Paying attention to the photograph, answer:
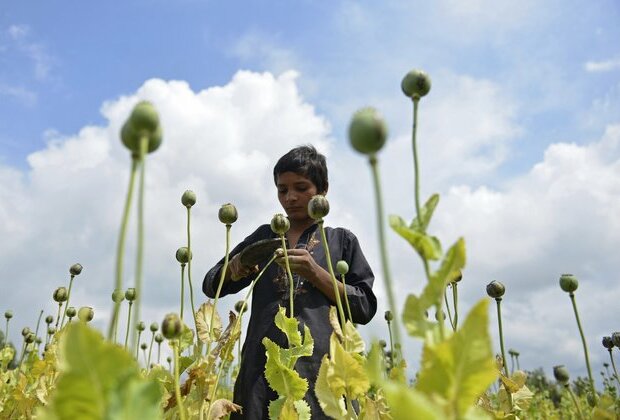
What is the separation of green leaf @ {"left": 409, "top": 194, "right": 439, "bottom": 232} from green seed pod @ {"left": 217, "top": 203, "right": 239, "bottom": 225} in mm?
1090

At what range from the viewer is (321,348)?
241 centimetres

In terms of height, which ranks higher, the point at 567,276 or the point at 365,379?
the point at 567,276

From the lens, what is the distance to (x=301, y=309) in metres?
2.49

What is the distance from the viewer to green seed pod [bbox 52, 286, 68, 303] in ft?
7.32

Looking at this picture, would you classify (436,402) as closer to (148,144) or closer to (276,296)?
(148,144)

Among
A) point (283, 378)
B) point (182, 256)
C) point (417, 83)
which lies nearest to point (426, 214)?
point (417, 83)

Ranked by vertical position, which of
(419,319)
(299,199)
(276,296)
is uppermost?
(299,199)

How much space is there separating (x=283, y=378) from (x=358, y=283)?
114cm

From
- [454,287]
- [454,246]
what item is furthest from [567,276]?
[454,246]

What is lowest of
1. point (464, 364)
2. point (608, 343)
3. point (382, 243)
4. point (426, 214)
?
point (464, 364)

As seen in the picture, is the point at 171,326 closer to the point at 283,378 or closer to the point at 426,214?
the point at 426,214

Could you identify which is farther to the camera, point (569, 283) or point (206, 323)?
point (569, 283)

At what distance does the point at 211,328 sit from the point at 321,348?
99 centimetres

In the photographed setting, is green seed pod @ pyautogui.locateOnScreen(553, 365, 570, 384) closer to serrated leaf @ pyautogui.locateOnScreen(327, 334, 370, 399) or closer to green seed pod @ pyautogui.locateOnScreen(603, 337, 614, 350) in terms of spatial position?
green seed pod @ pyautogui.locateOnScreen(603, 337, 614, 350)
